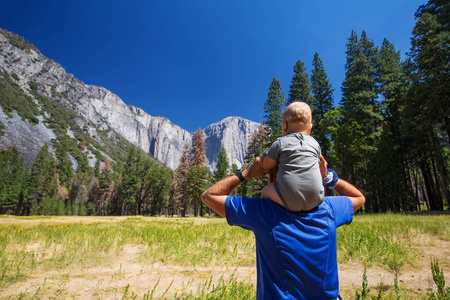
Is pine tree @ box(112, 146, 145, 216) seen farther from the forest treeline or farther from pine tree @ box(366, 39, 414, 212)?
pine tree @ box(366, 39, 414, 212)

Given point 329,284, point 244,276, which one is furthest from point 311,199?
point 244,276

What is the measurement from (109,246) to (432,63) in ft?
85.6

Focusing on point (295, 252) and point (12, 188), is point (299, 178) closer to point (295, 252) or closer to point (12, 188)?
point (295, 252)

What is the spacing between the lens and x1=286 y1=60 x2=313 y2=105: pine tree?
A: 31.0 metres

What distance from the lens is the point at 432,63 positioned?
17172mm

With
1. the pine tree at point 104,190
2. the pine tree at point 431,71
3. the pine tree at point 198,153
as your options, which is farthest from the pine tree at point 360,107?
the pine tree at point 104,190

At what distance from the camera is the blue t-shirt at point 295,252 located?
1.26 metres

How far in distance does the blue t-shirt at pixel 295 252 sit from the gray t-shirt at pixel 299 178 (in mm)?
109

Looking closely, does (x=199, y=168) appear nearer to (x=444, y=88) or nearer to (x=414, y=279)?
(x=444, y=88)

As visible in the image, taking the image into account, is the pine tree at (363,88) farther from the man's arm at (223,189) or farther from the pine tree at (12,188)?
the pine tree at (12,188)

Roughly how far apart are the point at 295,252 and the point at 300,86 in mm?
34170

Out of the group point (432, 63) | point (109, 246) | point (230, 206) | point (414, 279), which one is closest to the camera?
point (230, 206)

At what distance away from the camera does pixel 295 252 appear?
1278 millimetres

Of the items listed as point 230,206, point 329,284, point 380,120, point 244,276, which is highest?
point 380,120
